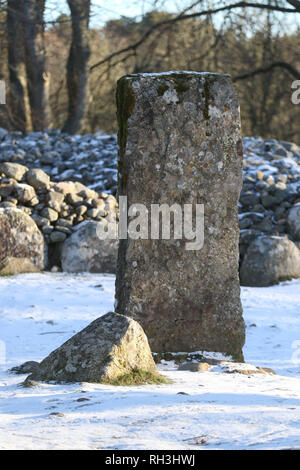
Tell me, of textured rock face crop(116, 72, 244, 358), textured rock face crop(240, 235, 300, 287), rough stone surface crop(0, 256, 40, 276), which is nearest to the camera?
textured rock face crop(116, 72, 244, 358)

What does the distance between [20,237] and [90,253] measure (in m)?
0.90

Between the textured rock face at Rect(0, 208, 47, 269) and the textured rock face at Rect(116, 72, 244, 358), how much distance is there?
140 inches

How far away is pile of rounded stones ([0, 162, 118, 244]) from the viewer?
355 inches

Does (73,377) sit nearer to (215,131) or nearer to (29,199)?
(215,131)

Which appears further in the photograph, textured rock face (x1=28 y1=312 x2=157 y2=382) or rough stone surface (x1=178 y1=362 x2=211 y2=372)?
rough stone surface (x1=178 y1=362 x2=211 y2=372)

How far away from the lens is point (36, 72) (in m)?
14.5

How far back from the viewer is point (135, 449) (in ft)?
8.71

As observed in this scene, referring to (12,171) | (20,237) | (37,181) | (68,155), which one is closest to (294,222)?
(37,181)

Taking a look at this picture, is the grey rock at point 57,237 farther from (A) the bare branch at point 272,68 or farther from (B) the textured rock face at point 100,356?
(A) the bare branch at point 272,68

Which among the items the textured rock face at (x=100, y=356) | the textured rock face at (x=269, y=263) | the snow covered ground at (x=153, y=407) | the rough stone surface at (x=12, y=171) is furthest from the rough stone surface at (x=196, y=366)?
the rough stone surface at (x=12, y=171)

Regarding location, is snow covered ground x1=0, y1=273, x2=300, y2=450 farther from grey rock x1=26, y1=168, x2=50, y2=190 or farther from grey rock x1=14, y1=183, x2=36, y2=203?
grey rock x1=26, y1=168, x2=50, y2=190

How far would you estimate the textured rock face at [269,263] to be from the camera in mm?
8484

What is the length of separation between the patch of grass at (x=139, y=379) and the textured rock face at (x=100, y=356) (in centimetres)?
2

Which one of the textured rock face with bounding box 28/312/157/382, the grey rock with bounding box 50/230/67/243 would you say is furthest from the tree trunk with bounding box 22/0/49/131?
the textured rock face with bounding box 28/312/157/382
